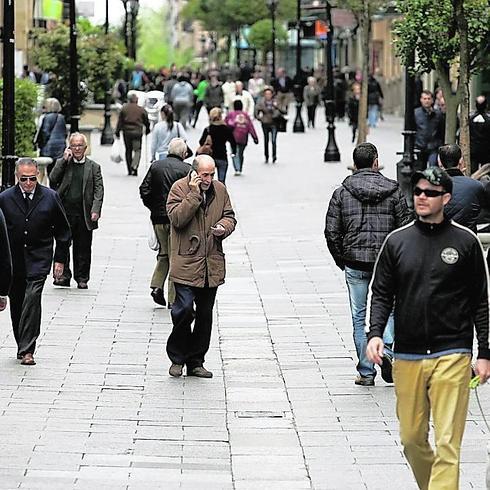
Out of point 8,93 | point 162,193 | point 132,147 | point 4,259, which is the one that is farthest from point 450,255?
point 132,147

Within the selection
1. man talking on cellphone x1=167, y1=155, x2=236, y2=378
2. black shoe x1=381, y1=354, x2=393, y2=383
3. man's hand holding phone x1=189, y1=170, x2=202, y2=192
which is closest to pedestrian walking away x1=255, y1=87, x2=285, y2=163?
man talking on cellphone x1=167, y1=155, x2=236, y2=378

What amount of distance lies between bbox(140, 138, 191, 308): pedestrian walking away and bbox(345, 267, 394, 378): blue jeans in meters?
3.14

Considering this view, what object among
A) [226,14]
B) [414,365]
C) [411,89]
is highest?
[226,14]

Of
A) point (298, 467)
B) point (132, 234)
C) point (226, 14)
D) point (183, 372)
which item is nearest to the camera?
point (298, 467)

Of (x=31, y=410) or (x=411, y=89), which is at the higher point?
(x=411, y=89)

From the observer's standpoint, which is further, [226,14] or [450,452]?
[226,14]

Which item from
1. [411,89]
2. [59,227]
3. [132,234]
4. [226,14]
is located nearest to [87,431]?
[59,227]

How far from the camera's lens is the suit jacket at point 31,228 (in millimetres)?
11750

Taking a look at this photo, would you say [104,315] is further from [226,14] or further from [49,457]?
[226,14]

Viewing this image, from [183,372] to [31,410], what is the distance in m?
1.83

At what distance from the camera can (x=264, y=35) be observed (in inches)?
2938

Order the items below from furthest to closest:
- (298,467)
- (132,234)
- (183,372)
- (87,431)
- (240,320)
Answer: (132,234) → (240,320) → (183,372) → (87,431) → (298,467)

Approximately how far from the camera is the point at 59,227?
1199 centimetres

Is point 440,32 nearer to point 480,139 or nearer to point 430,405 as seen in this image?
point 480,139
